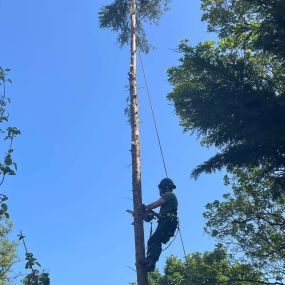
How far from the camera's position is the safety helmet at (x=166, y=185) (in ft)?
30.8

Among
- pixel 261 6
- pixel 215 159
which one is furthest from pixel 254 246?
pixel 261 6

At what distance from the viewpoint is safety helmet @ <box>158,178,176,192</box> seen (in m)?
9.39

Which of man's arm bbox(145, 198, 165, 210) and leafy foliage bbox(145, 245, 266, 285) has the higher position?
leafy foliage bbox(145, 245, 266, 285)

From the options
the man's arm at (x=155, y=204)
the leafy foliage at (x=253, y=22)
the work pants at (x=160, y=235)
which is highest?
the leafy foliage at (x=253, y=22)

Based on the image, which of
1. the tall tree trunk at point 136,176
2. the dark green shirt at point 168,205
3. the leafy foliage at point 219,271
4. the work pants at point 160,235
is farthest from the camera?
the leafy foliage at point 219,271

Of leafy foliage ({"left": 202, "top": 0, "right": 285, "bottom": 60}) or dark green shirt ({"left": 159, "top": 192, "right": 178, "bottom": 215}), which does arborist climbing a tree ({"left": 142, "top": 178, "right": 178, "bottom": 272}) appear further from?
leafy foliage ({"left": 202, "top": 0, "right": 285, "bottom": 60})

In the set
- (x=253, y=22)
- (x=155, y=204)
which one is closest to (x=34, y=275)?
(x=155, y=204)

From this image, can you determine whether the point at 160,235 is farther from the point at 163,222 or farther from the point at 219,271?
the point at 219,271

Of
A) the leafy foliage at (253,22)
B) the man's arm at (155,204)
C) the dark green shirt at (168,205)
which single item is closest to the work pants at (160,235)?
the dark green shirt at (168,205)

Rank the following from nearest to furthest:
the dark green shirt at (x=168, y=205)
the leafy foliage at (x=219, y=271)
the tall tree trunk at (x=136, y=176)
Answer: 1. the tall tree trunk at (x=136, y=176)
2. the dark green shirt at (x=168, y=205)
3. the leafy foliage at (x=219, y=271)

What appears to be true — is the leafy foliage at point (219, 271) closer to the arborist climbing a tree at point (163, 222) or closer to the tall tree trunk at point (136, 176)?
the arborist climbing a tree at point (163, 222)

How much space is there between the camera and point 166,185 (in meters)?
A: 9.40

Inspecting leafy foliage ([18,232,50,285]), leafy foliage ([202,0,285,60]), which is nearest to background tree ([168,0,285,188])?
leafy foliage ([202,0,285,60])

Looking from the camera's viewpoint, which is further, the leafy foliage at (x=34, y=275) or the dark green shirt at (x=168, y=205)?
the dark green shirt at (x=168, y=205)
